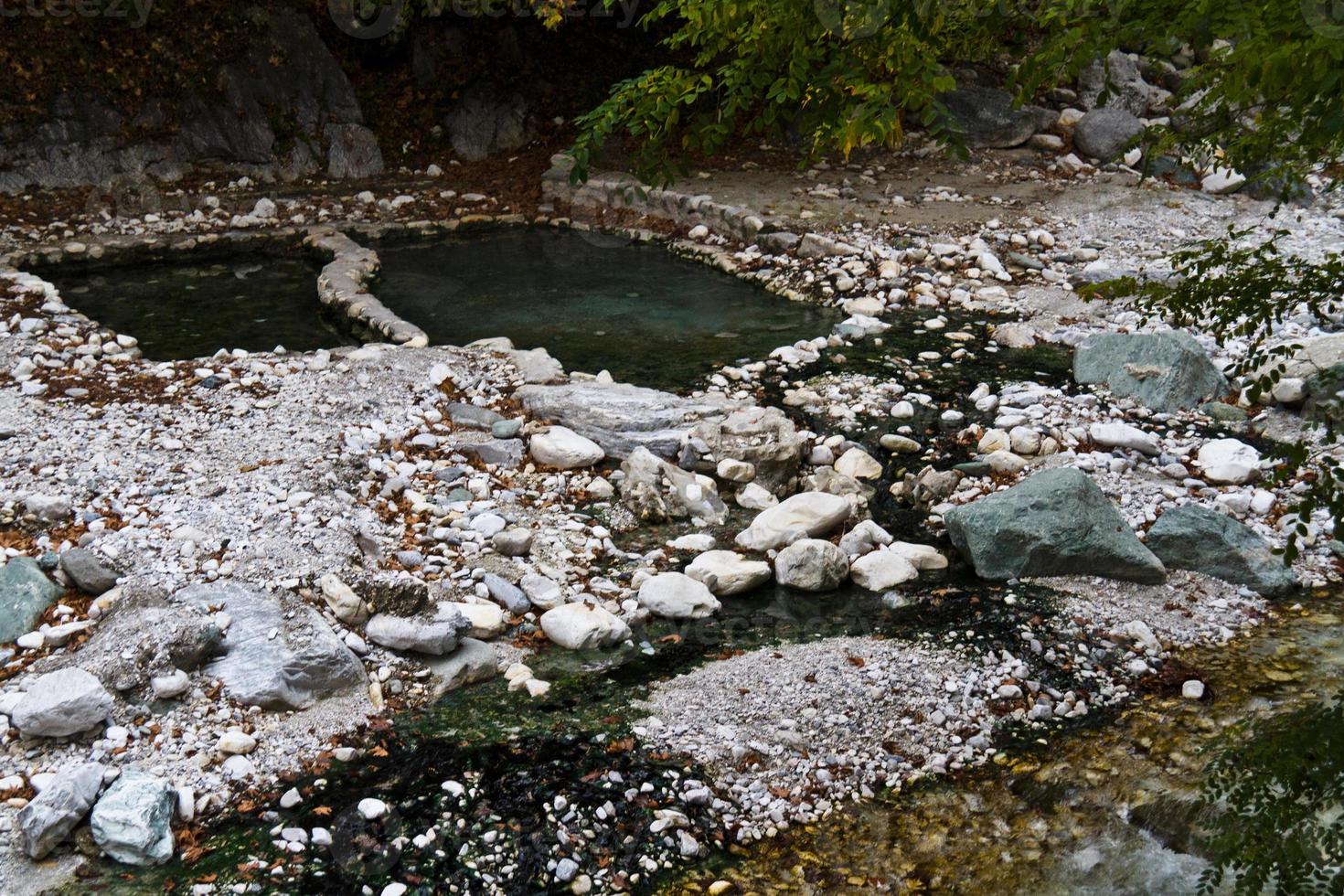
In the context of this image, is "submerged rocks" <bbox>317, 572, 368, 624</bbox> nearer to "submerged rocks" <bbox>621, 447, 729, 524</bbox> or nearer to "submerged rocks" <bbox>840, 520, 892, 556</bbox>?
"submerged rocks" <bbox>621, 447, 729, 524</bbox>

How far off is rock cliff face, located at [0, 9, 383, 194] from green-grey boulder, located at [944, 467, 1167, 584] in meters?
10.1

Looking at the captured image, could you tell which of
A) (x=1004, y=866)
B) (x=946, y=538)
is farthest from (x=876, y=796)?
(x=946, y=538)

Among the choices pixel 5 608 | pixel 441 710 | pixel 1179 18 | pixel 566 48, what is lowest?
pixel 441 710

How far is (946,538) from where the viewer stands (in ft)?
17.9

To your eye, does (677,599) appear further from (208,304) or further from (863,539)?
Answer: (208,304)

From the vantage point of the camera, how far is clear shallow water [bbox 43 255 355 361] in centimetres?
845

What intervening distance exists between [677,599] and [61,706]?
231 cm

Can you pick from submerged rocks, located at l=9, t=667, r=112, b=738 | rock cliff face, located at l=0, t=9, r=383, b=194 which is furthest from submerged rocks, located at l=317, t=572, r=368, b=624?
rock cliff face, located at l=0, t=9, r=383, b=194

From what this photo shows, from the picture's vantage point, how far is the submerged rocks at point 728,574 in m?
4.99

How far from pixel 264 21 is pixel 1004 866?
1260 cm

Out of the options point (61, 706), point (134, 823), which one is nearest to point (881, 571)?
point (134, 823)

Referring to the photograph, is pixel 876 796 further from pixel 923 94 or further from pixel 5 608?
pixel 5 608

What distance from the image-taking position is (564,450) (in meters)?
6.05

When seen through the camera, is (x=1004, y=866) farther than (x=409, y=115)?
No
